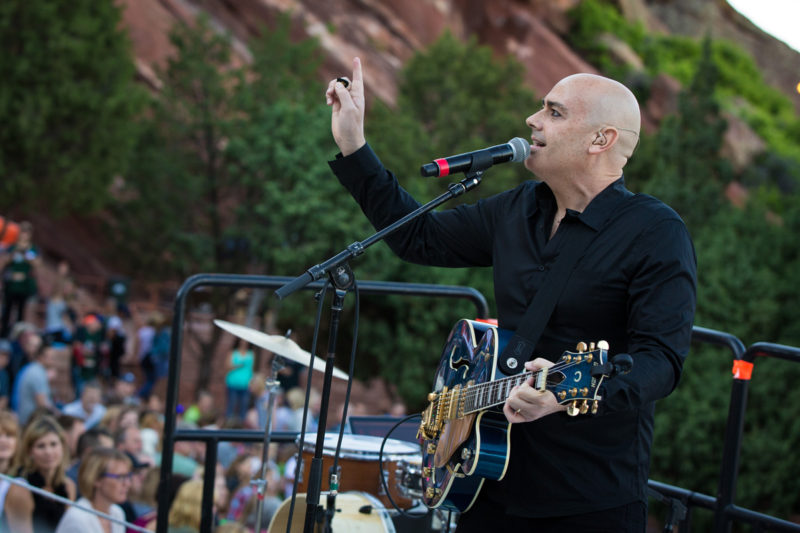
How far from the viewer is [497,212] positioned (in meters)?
2.95

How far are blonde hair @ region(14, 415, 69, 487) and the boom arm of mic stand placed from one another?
3370 mm

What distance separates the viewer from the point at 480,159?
285 centimetres

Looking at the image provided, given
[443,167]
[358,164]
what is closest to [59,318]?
[358,164]

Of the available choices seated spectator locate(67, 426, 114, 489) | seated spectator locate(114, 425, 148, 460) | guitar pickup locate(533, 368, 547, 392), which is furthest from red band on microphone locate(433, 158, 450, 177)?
seated spectator locate(114, 425, 148, 460)

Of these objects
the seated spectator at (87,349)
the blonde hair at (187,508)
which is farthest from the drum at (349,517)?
the seated spectator at (87,349)

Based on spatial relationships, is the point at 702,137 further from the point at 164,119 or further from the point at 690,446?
the point at 164,119

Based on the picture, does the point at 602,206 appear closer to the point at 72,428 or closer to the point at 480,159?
the point at 480,159

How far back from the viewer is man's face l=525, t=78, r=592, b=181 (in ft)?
8.73

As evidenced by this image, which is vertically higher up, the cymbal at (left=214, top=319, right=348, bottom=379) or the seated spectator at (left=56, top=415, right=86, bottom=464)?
the cymbal at (left=214, top=319, right=348, bottom=379)

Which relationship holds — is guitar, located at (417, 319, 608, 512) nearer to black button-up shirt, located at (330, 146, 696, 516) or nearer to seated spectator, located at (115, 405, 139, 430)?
black button-up shirt, located at (330, 146, 696, 516)

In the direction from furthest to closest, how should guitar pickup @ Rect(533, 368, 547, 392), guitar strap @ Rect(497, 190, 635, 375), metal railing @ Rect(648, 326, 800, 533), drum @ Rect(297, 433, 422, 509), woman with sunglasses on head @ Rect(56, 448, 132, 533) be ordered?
1. woman with sunglasses on head @ Rect(56, 448, 132, 533)
2. drum @ Rect(297, 433, 422, 509)
3. metal railing @ Rect(648, 326, 800, 533)
4. guitar strap @ Rect(497, 190, 635, 375)
5. guitar pickup @ Rect(533, 368, 547, 392)

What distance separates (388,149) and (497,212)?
21177 millimetres

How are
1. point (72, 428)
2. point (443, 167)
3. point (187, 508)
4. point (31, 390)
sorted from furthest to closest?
point (31, 390)
point (72, 428)
point (187, 508)
point (443, 167)

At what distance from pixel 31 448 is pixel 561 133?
4237 mm
